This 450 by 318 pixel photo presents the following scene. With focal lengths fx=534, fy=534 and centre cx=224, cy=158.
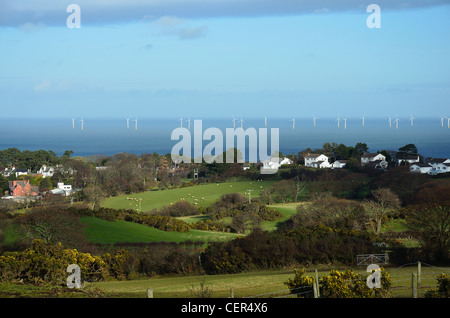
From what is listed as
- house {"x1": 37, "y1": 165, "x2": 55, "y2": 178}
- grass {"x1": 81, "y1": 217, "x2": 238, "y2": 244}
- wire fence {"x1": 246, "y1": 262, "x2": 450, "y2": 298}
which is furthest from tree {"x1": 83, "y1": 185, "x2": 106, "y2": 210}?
wire fence {"x1": 246, "y1": 262, "x2": 450, "y2": 298}

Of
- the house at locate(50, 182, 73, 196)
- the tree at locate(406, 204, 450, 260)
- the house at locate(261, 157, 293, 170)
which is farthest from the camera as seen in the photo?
the house at locate(261, 157, 293, 170)

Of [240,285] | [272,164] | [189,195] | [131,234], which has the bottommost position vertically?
[189,195]

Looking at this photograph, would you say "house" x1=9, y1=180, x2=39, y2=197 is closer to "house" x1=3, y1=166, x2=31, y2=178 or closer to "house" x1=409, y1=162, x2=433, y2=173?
"house" x1=3, y1=166, x2=31, y2=178

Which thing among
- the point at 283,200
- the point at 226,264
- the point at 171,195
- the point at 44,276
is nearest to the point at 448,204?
the point at 226,264

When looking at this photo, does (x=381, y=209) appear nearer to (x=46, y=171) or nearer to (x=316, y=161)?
(x=316, y=161)

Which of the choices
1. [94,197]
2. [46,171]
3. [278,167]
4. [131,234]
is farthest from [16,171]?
[131,234]
